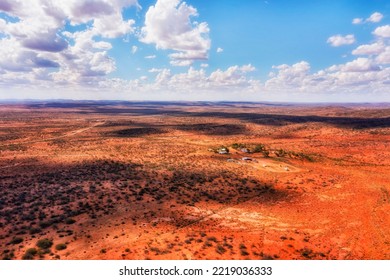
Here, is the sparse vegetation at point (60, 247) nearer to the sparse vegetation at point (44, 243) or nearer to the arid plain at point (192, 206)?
the arid plain at point (192, 206)

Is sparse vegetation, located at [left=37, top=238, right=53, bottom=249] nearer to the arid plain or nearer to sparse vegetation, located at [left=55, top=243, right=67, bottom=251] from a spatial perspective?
the arid plain

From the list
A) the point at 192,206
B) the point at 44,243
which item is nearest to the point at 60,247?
the point at 44,243

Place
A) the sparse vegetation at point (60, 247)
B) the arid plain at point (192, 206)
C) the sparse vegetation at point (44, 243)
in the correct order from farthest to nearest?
the arid plain at point (192, 206)
the sparse vegetation at point (44, 243)
the sparse vegetation at point (60, 247)

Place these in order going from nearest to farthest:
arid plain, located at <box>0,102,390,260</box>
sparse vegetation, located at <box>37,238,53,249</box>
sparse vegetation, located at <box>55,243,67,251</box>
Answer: sparse vegetation, located at <box>55,243,67,251</box> → sparse vegetation, located at <box>37,238,53,249</box> → arid plain, located at <box>0,102,390,260</box>

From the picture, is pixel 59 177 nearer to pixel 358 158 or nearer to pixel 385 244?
pixel 385 244

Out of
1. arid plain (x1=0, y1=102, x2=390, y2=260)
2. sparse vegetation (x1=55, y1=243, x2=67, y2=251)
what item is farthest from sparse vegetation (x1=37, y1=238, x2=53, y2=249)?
sparse vegetation (x1=55, y1=243, x2=67, y2=251)

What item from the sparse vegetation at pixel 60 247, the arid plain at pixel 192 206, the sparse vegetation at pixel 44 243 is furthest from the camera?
the arid plain at pixel 192 206

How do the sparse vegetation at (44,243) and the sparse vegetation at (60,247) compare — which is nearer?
the sparse vegetation at (60,247)

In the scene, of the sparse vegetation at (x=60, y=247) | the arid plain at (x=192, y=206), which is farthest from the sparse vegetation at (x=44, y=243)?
the sparse vegetation at (x=60, y=247)

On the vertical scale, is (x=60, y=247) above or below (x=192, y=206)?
above

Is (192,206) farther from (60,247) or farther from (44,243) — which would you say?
(44,243)

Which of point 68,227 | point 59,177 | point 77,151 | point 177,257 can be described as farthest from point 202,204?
point 77,151
